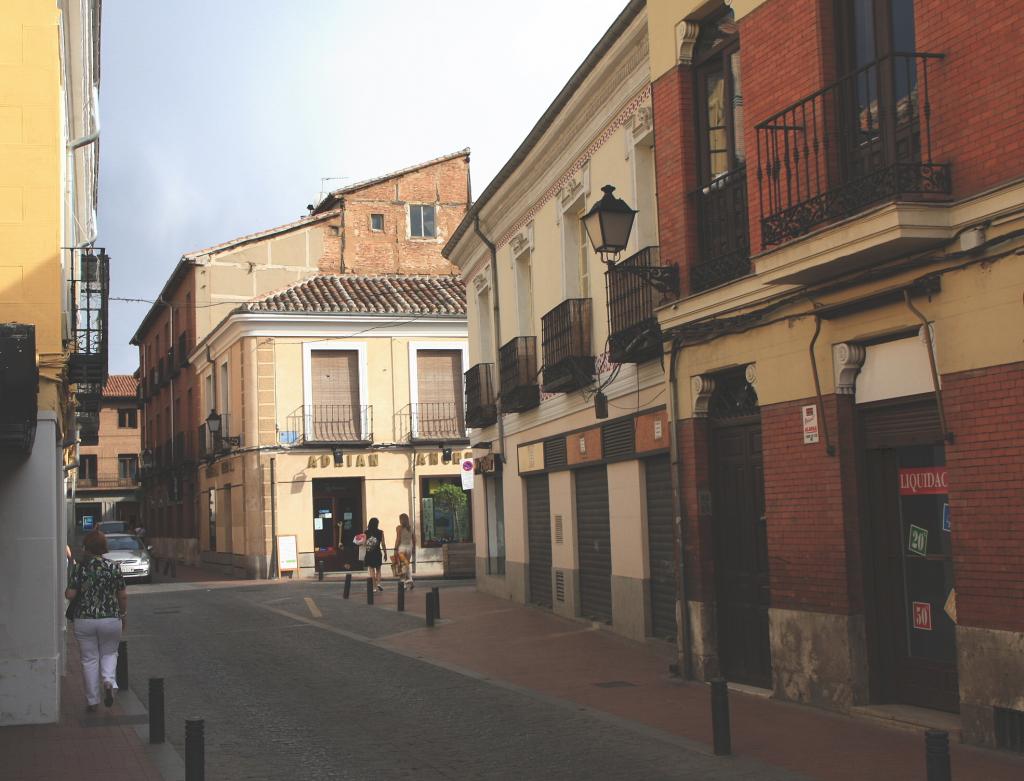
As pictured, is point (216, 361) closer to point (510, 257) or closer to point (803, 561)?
point (510, 257)

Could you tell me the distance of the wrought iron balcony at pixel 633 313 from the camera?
1362cm

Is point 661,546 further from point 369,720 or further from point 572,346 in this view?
point 369,720

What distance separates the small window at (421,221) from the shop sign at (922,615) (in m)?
31.7

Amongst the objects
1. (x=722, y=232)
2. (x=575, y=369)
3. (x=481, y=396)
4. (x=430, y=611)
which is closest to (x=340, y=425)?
(x=481, y=396)

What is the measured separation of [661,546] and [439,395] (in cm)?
2049

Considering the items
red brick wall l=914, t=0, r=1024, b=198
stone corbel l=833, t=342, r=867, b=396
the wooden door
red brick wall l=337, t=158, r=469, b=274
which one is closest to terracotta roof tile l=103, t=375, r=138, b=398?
red brick wall l=337, t=158, r=469, b=274

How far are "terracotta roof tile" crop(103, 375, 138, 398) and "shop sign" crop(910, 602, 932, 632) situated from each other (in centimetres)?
6991

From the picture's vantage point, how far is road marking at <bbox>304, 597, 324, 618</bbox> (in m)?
20.6

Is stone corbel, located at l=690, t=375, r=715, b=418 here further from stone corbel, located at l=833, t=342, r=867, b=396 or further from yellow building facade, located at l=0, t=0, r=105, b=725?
yellow building facade, located at l=0, t=0, r=105, b=725

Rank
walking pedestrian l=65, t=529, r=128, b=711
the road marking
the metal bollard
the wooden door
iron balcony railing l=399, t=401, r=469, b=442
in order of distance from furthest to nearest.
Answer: iron balcony railing l=399, t=401, r=469, b=442 < the road marking < the metal bollard < the wooden door < walking pedestrian l=65, t=529, r=128, b=711

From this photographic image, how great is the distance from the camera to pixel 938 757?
17.7 feet

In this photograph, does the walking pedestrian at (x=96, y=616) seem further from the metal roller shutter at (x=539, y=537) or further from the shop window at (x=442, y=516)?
the shop window at (x=442, y=516)

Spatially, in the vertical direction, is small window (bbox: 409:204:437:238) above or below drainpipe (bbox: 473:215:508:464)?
above

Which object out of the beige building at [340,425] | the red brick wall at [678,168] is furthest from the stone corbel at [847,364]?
the beige building at [340,425]
